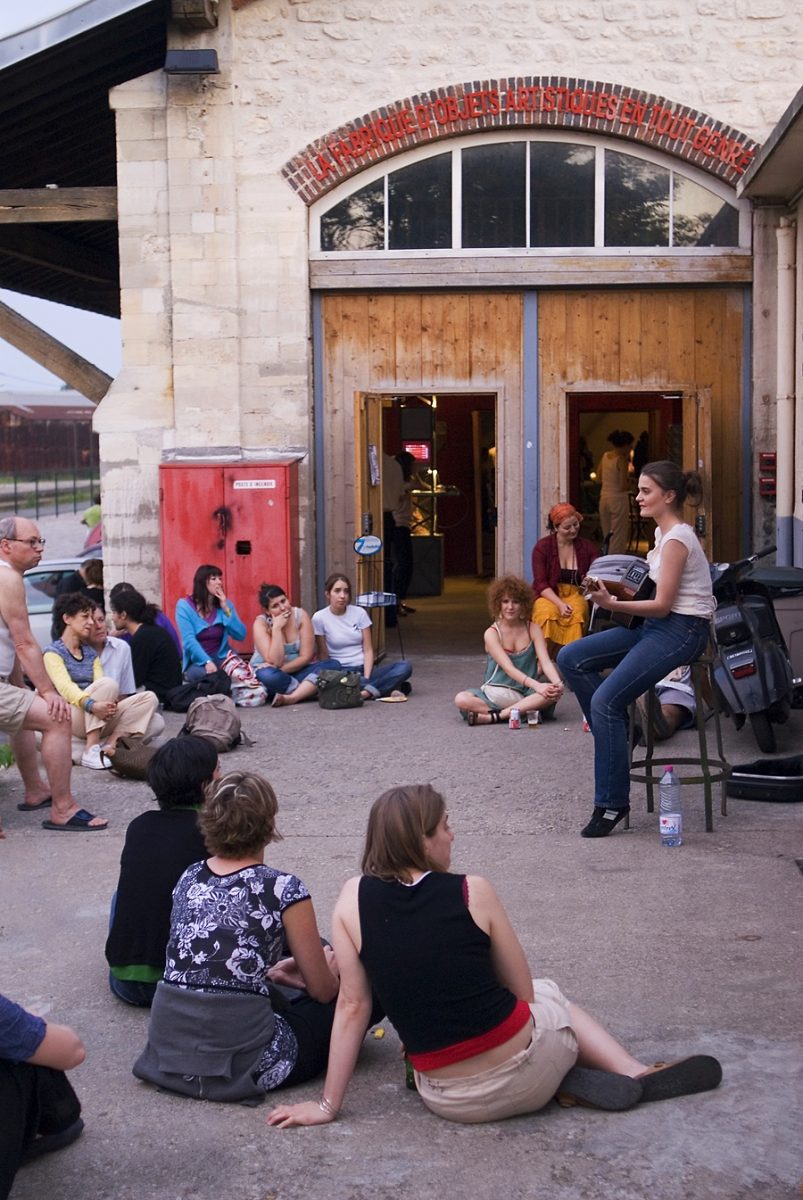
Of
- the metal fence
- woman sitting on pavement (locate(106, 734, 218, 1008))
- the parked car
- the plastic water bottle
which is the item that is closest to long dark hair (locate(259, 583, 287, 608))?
the parked car

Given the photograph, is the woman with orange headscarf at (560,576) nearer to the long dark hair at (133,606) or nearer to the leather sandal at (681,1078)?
the long dark hair at (133,606)

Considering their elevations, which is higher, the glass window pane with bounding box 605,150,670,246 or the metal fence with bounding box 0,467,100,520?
the glass window pane with bounding box 605,150,670,246

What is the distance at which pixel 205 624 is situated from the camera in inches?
478

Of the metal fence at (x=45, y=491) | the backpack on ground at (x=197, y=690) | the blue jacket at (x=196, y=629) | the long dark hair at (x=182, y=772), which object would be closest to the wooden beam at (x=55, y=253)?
the blue jacket at (x=196, y=629)

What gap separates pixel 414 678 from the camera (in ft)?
43.3

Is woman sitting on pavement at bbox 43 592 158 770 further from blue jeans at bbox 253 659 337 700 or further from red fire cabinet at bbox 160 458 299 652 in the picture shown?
red fire cabinet at bbox 160 458 299 652

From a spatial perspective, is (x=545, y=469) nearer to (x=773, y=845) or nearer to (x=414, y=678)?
(x=414, y=678)

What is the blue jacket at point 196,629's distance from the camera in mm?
12062

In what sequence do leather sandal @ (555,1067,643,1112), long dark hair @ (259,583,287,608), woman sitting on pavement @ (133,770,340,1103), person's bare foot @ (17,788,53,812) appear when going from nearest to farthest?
leather sandal @ (555,1067,643,1112)
woman sitting on pavement @ (133,770,340,1103)
person's bare foot @ (17,788,53,812)
long dark hair @ (259,583,287,608)

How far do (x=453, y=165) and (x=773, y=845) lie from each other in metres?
7.96

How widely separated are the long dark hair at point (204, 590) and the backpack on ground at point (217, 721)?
197 cm

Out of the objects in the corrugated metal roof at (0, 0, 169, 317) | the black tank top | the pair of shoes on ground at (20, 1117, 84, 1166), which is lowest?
the pair of shoes on ground at (20, 1117, 84, 1166)

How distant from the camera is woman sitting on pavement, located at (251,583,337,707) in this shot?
12047mm

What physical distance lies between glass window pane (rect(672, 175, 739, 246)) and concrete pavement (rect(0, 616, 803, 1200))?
5.13 m
